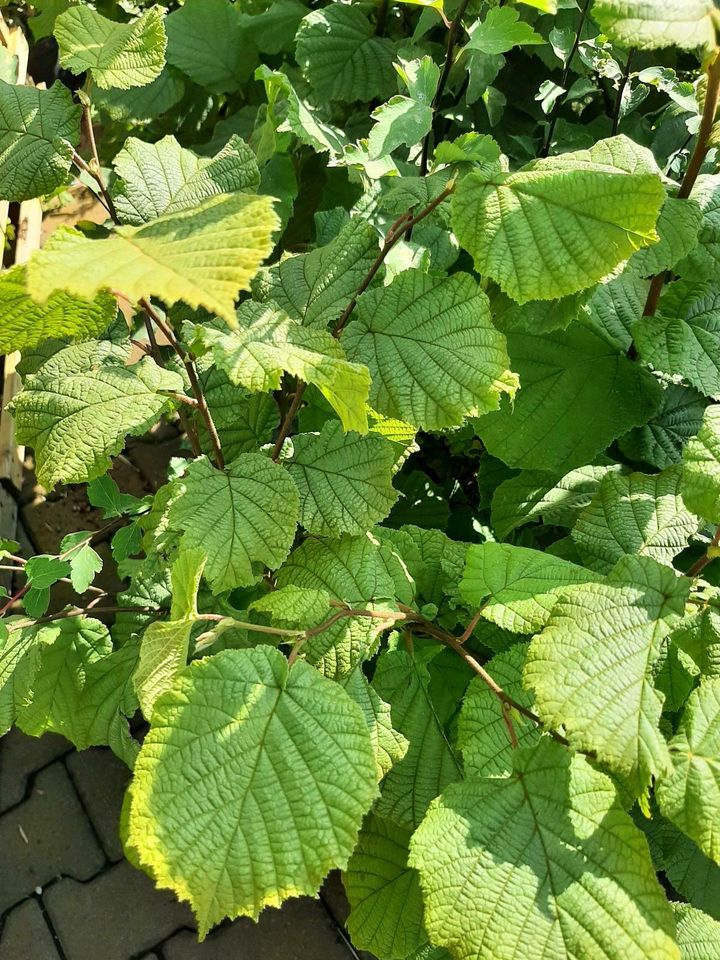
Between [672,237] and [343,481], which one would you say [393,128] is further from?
[343,481]

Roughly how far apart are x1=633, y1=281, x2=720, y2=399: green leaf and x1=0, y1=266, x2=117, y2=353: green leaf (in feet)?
3.12

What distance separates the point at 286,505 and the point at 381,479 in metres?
0.20

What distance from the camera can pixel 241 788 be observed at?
1.09 metres

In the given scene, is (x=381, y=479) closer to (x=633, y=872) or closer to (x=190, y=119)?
(x=633, y=872)

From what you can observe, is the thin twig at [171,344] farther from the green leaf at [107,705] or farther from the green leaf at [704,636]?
the green leaf at [704,636]

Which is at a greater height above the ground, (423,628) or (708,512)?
(708,512)

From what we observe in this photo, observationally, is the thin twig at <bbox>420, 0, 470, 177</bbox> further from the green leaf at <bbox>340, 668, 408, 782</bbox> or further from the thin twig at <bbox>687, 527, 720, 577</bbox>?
the green leaf at <bbox>340, 668, 408, 782</bbox>

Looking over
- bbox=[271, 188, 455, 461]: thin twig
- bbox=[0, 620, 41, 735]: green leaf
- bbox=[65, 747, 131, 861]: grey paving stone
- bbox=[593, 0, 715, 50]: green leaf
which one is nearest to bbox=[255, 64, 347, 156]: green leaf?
bbox=[271, 188, 455, 461]: thin twig

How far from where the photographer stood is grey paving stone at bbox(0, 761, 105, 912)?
2.38 meters

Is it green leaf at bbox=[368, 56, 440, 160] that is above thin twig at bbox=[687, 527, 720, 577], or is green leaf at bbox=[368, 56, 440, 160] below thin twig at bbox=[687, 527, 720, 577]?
above

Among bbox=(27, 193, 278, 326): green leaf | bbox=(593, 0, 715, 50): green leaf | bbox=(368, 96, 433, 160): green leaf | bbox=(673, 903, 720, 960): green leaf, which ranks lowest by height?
bbox=(673, 903, 720, 960): green leaf

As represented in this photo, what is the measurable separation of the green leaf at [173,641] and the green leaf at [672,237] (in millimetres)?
862

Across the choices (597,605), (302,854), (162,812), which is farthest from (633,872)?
(162,812)

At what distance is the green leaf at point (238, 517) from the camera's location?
1.28 metres
